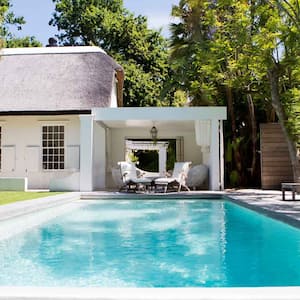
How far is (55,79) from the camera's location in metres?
18.4

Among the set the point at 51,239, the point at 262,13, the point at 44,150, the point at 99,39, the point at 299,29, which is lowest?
the point at 51,239

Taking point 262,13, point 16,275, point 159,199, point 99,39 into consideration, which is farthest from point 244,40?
point 99,39

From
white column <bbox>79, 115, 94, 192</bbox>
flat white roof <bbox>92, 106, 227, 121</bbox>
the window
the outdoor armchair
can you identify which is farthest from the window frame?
the outdoor armchair

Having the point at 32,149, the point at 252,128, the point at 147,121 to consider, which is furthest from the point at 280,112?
the point at 32,149

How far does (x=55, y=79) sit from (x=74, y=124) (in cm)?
259

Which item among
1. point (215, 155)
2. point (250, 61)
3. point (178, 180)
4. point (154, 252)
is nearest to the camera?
point (154, 252)

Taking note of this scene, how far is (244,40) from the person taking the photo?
1352 centimetres

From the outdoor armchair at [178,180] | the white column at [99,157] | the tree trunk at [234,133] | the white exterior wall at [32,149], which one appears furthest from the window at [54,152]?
the tree trunk at [234,133]


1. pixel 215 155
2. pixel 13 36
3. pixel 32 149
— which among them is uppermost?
pixel 13 36

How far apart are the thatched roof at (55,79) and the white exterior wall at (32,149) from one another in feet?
1.97

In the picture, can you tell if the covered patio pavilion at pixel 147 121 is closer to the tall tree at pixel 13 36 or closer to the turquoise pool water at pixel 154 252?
the turquoise pool water at pixel 154 252

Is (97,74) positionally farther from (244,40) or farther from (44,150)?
(244,40)

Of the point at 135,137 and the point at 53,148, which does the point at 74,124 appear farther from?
the point at 135,137

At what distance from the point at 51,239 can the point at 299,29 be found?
9153 mm
